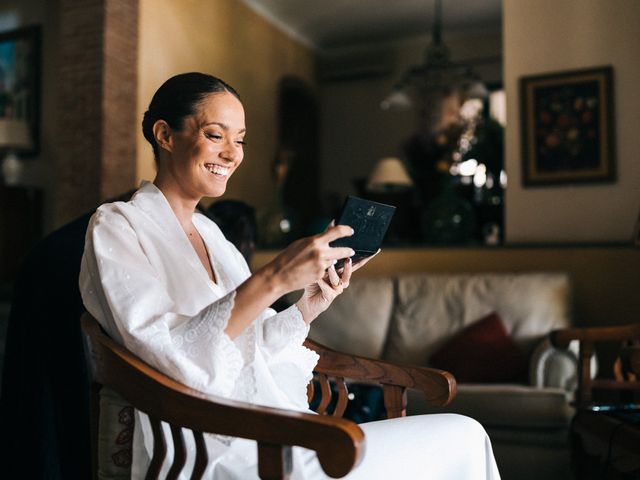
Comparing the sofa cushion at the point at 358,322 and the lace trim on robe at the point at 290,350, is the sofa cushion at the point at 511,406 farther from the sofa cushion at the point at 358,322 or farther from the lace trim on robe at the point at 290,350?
the lace trim on robe at the point at 290,350

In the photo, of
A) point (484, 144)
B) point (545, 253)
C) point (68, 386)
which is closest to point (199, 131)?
point (68, 386)

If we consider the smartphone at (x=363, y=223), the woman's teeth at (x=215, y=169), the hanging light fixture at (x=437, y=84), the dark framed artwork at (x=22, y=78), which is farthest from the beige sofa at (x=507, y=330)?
the dark framed artwork at (x=22, y=78)

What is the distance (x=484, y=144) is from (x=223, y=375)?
148 inches

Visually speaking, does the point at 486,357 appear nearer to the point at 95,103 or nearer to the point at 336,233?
the point at 336,233

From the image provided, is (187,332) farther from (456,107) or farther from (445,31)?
(445,31)

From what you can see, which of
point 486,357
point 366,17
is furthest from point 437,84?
point 486,357

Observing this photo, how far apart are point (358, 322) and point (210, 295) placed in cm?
228

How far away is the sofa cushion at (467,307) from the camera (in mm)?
3219

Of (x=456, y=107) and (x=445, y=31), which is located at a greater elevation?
(x=445, y=31)

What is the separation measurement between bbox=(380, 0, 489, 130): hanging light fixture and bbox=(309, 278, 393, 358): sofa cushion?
2426mm

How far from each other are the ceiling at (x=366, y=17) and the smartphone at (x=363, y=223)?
4.82 metres

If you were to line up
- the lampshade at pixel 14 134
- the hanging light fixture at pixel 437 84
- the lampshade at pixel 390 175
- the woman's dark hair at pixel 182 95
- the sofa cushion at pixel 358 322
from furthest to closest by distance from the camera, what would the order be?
the hanging light fixture at pixel 437 84 → the lampshade at pixel 14 134 → the lampshade at pixel 390 175 → the sofa cushion at pixel 358 322 → the woman's dark hair at pixel 182 95

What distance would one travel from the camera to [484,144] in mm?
4535

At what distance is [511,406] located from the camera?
8.98ft
